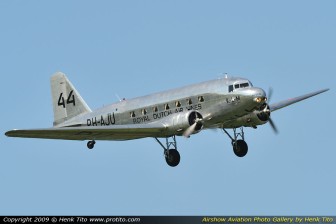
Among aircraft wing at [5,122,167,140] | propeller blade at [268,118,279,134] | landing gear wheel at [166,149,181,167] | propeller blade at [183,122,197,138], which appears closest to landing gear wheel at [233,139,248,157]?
propeller blade at [268,118,279,134]

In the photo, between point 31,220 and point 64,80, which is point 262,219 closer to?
point 31,220

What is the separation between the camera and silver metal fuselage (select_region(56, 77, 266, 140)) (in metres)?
50.5

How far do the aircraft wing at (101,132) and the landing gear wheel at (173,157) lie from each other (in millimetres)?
1069

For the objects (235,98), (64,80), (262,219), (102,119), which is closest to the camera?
(262,219)

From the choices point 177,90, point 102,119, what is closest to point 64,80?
point 102,119

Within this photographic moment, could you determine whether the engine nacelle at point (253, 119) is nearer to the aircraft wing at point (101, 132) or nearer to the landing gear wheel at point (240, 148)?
the landing gear wheel at point (240, 148)

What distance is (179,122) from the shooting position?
1989 inches

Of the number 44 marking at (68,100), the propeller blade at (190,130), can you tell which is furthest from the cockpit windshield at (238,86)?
the number 44 marking at (68,100)

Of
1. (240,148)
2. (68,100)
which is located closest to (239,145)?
(240,148)

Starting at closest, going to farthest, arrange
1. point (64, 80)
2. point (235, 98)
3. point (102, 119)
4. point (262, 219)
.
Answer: point (262, 219) → point (235, 98) → point (102, 119) → point (64, 80)

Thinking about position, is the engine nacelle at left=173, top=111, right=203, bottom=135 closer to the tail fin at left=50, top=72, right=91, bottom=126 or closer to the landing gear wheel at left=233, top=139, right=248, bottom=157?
the landing gear wheel at left=233, top=139, right=248, bottom=157

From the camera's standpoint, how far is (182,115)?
50.7 metres

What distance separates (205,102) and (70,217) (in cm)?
1269

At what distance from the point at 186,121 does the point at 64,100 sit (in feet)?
43.1
